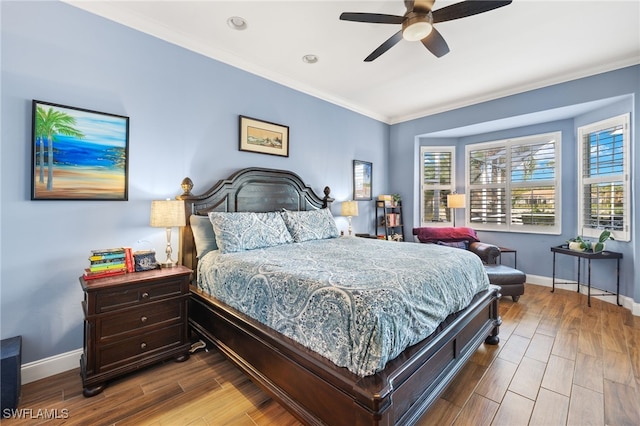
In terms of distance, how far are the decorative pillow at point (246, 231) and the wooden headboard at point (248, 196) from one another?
284mm

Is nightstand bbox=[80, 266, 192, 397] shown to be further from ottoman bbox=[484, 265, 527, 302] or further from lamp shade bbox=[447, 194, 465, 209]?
lamp shade bbox=[447, 194, 465, 209]

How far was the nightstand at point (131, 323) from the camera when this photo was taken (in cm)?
188

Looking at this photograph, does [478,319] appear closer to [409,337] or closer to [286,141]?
[409,337]

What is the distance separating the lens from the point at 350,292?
1.41 metres

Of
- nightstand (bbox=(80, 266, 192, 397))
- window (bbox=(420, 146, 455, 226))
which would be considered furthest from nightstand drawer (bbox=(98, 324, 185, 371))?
window (bbox=(420, 146, 455, 226))

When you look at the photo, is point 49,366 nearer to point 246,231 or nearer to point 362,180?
point 246,231

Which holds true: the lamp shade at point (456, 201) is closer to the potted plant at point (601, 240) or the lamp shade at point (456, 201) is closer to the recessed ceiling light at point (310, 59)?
the potted plant at point (601, 240)

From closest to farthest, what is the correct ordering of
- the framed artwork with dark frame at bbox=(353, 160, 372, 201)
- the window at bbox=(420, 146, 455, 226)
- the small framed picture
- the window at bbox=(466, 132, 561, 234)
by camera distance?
the small framed picture, the window at bbox=(466, 132, 561, 234), the framed artwork with dark frame at bbox=(353, 160, 372, 201), the window at bbox=(420, 146, 455, 226)

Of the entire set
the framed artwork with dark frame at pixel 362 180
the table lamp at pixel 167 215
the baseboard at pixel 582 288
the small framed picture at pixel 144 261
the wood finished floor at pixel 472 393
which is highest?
the framed artwork with dark frame at pixel 362 180

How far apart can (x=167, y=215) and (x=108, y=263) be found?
537 millimetres

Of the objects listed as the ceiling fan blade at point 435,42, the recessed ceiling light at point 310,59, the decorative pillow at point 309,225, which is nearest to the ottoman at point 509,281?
the decorative pillow at point 309,225

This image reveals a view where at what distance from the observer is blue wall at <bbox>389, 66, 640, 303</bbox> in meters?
3.35

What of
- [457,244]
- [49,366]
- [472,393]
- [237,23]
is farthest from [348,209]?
[49,366]

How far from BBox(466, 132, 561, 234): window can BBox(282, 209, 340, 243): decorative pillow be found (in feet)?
10.3
